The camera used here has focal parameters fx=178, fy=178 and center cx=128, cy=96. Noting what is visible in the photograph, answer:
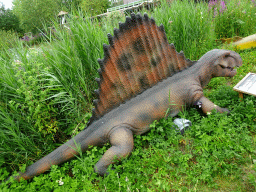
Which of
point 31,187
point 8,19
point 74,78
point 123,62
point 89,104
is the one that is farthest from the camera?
point 8,19

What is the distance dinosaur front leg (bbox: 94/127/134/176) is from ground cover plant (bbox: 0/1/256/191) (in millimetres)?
87

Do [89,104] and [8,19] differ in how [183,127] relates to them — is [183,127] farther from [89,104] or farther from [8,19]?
[8,19]

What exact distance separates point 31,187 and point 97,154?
2.44 ft

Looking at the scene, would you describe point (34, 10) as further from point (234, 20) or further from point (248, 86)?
point (248, 86)

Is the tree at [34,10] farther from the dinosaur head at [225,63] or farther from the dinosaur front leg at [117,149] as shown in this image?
the dinosaur front leg at [117,149]

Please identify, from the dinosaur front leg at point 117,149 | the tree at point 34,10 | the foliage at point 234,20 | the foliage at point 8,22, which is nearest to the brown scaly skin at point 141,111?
the dinosaur front leg at point 117,149

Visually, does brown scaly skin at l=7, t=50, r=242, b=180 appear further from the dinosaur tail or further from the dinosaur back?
the dinosaur back

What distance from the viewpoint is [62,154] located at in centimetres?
200

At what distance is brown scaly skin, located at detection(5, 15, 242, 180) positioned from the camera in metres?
1.96

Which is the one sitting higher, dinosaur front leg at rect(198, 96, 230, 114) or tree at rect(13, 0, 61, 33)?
tree at rect(13, 0, 61, 33)

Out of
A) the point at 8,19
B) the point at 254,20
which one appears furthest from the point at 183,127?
the point at 8,19

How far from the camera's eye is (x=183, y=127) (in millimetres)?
2188

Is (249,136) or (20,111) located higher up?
(20,111)

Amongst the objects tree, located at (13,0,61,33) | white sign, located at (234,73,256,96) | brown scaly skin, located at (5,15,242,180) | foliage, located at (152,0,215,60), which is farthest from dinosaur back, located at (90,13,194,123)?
tree, located at (13,0,61,33)
